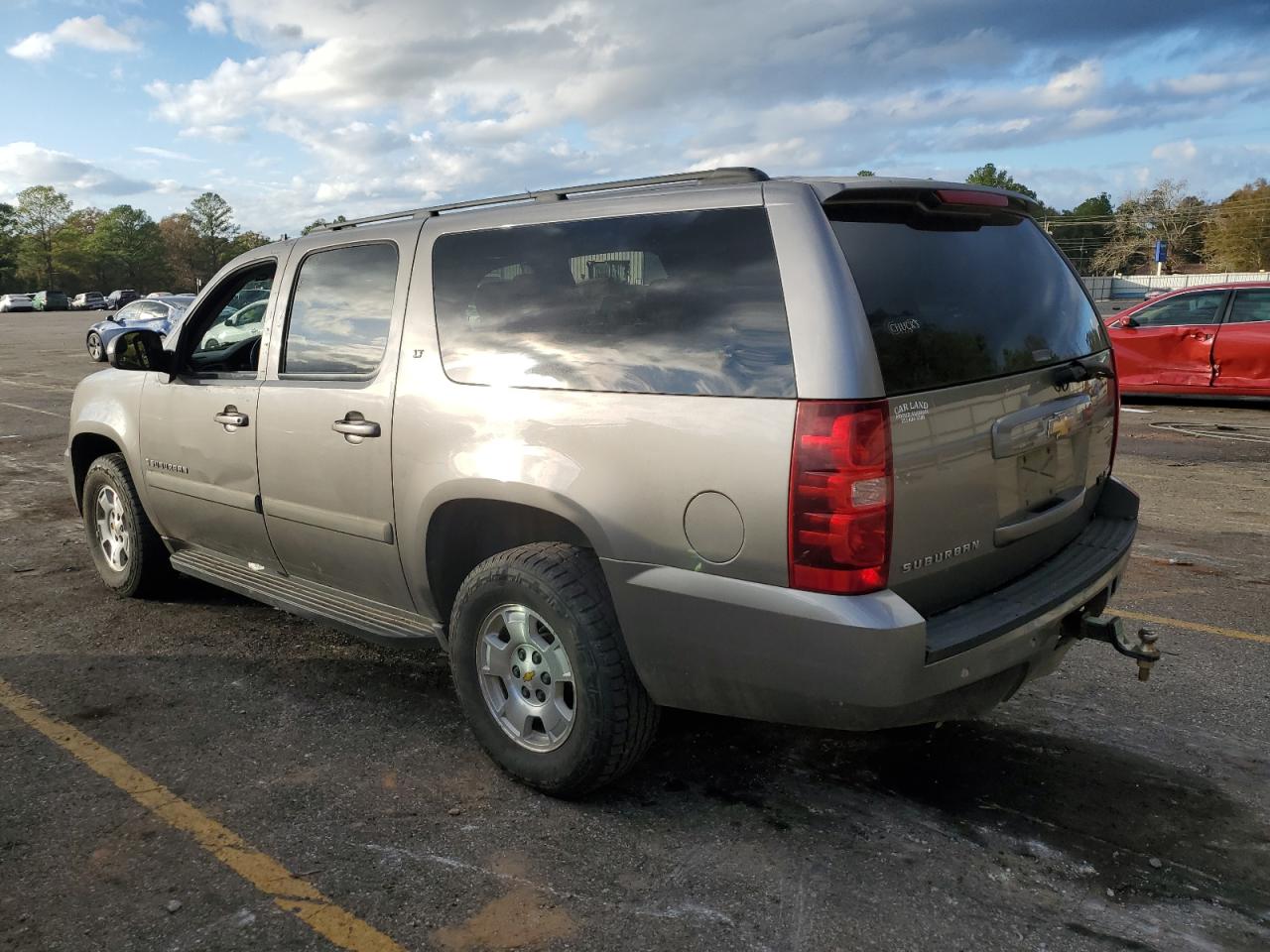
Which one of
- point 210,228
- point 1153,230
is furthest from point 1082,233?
point 210,228

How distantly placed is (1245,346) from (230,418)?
11936 millimetres

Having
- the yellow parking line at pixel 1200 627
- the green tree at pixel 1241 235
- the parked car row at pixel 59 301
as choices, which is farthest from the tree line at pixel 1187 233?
the yellow parking line at pixel 1200 627

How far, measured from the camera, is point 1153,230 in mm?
111688

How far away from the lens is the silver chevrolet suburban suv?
2.67 meters

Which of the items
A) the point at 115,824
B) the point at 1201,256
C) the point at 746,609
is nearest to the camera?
the point at 746,609

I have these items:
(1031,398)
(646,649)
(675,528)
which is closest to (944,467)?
(1031,398)

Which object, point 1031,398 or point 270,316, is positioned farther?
point 270,316

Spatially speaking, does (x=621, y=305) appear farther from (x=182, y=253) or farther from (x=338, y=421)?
(x=182, y=253)

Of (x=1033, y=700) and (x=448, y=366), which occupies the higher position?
(x=448, y=366)

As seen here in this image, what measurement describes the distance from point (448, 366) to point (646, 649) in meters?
1.24

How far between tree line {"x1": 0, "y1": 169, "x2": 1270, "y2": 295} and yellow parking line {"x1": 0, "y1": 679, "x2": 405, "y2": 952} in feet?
360

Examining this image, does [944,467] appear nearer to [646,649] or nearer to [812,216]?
[812,216]

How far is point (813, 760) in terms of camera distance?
357 centimetres

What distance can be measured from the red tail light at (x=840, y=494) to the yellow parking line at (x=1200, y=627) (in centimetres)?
301
